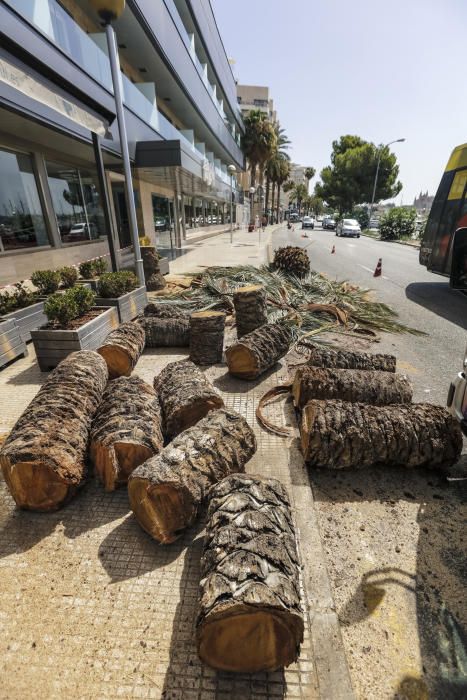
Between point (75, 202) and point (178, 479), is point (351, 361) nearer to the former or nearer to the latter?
point (178, 479)

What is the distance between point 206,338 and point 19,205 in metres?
7.91

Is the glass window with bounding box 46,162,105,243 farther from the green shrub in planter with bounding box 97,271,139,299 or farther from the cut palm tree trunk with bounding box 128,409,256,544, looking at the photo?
the cut palm tree trunk with bounding box 128,409,256,544

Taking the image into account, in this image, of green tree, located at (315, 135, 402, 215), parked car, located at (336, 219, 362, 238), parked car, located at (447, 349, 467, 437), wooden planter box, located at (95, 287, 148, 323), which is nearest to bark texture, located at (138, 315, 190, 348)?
wooden planter box, located at (95, 287, 148, 323)

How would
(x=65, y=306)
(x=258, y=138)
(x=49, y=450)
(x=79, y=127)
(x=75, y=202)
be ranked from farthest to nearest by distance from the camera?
(x=258, y=138) → (x=75, y=202) → (x=79, y=127) → (x=65, y=306) → (x=49, y=450)

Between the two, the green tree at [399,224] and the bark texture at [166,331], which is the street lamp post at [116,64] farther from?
the green tree at [399,224]

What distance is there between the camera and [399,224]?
104ft

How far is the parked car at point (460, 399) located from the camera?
9.26ft

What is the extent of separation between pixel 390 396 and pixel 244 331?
2960 mm

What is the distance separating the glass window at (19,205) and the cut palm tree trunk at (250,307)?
6986 mm

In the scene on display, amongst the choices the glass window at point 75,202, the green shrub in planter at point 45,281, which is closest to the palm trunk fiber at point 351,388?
the green shrub in planter at point 45,281

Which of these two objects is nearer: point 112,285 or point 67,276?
point 112,285

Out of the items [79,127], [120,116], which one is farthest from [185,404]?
[79,127]

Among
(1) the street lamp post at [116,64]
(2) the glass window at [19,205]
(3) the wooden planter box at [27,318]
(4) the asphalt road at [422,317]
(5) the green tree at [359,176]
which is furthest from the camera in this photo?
(5) the green tree at [359,176]

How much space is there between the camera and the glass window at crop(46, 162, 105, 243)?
35.9ft
